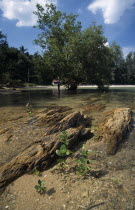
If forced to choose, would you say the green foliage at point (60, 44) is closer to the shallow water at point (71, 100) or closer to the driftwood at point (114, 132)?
the shallow water at point (71, 100)

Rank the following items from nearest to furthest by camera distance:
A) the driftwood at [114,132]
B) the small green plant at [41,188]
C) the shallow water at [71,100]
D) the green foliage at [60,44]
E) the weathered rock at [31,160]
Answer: the small green plant at [41,188], the weathered rock at [31,160], the driftwood at [114,132], the shallow water at [71,100], the green foliage at [60,44]

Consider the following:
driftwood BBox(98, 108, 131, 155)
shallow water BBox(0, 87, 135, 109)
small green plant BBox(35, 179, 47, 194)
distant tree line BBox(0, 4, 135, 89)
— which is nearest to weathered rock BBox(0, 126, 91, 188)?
small green plant BBox(35, 179, 47, 194)

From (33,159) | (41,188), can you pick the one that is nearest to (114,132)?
(33,159)

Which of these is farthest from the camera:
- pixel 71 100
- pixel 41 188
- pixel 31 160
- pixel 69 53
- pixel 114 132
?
pixel 69 53

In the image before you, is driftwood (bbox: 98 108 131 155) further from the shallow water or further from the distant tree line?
the distant tree line

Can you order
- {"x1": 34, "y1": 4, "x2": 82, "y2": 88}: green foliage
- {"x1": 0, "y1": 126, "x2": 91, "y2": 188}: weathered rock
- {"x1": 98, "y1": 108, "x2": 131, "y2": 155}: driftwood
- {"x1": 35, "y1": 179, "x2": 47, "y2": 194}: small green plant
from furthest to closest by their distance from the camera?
{"x1": 34, "y1": 4, "x2": 82, "y2": 88}: green foliage
{"x1": 98, "y1": 108, "x2": 131, "y2": 155}: driftwood
{"x1": 0, "y1": 126, "x2": 91, "y2": 188}: weathered rock
{"x1": 35, "y1": 179, "x2": 47, "y2": 194}: small green plant

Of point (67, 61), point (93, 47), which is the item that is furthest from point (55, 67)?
point (93, 47)

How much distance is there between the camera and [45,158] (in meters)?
3.27

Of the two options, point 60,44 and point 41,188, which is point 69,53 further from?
point 41,188

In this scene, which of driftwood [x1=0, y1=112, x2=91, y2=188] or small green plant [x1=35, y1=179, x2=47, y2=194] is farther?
driftwood [x1=0, y1=112, x2=91, y2=188]

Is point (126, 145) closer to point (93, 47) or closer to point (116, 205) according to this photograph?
point (116, 205)

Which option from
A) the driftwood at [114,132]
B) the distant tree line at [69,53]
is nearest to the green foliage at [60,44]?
the distant tree line at [69,53]

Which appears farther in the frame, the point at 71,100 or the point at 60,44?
the point at 60,44

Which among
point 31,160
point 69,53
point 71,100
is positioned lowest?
point 31,160
